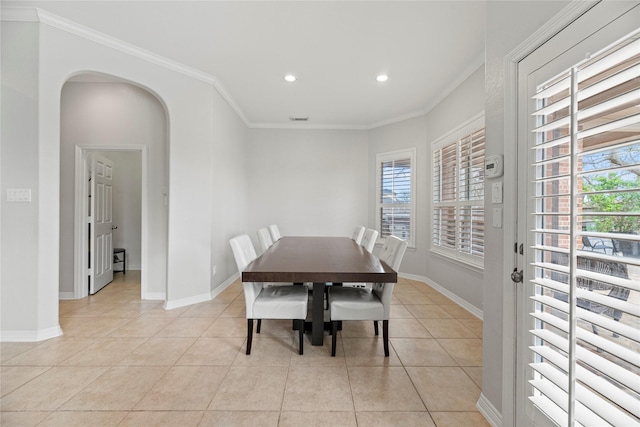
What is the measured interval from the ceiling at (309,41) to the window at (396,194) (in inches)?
42.3

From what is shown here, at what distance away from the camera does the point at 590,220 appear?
92cm

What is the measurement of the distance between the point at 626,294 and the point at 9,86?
4.21 m

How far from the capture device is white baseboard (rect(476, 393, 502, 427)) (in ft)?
4.67

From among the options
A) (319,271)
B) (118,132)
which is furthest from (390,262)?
(118,132)

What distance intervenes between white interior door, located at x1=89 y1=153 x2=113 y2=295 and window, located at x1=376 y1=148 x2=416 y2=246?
4416 mm

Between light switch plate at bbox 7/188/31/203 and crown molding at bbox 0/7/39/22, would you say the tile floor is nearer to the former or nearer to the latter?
light switch plate at bbox 7/188/31/203

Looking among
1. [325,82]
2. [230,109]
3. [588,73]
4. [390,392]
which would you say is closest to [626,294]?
[588,73]

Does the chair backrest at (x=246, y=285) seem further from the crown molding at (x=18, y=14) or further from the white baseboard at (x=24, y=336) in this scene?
the crown molding at (x=18, y=14)

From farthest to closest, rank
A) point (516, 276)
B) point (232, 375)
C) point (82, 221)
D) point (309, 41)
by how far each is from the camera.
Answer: point (82, 221)
point (309, 41)
point (232, 375)
point (516, 276)

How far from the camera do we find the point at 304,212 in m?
5.28

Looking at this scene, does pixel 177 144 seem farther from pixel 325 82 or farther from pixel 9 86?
pixel 325 82

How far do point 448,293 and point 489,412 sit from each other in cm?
229

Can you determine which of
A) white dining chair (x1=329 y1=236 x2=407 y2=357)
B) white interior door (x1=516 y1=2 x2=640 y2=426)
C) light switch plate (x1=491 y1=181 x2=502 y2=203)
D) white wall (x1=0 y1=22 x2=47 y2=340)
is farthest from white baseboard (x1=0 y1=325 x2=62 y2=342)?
light switch plate (x1=491 y1=181 x2=502 y2=203)

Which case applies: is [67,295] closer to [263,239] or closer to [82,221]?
[82,221]
